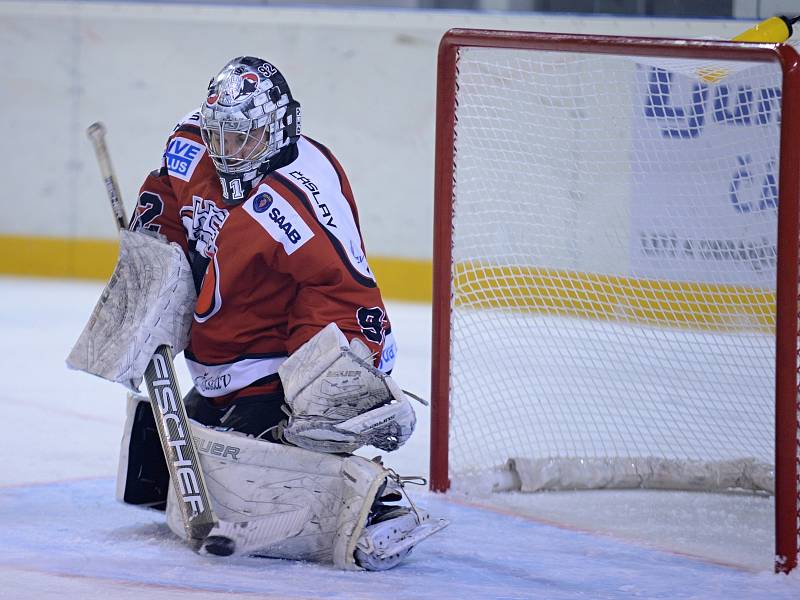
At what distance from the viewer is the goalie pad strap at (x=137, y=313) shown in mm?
2717

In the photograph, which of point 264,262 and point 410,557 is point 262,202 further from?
point 410,557

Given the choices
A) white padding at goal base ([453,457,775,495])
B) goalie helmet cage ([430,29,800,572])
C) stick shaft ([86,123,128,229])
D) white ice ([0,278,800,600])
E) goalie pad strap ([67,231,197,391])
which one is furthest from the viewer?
white padding at goal base ([453,457,775,495])

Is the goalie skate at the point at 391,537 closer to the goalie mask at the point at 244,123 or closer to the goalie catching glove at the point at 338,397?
the goalie catching glove at the point at 338,397

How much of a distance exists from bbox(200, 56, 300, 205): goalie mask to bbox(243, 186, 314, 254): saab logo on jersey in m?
0.10

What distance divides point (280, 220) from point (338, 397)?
37 centimetres

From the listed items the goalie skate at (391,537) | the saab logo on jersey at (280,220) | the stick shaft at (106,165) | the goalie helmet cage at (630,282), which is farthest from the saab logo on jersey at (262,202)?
the goalie helmet cage at (630,282)

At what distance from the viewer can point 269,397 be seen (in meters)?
2.75

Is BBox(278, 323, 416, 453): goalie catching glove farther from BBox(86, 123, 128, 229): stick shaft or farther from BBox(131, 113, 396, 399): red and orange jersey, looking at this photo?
BBox(86, 123, 128, 229): stick shaft

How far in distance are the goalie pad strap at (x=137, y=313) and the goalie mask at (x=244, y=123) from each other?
21 centimetres

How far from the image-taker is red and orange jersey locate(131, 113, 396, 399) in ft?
8.52

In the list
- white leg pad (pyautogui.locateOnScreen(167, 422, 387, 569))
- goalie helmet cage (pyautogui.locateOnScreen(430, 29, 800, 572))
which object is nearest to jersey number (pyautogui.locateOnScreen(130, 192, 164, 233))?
white leg pad (pyautogui.locateOnScreen(167, 422, 387, 569))

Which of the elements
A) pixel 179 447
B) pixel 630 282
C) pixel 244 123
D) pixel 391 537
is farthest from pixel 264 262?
pixel 630 282

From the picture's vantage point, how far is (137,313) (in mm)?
2748

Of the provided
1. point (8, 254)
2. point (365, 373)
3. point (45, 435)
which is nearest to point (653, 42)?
point (365, 373)
